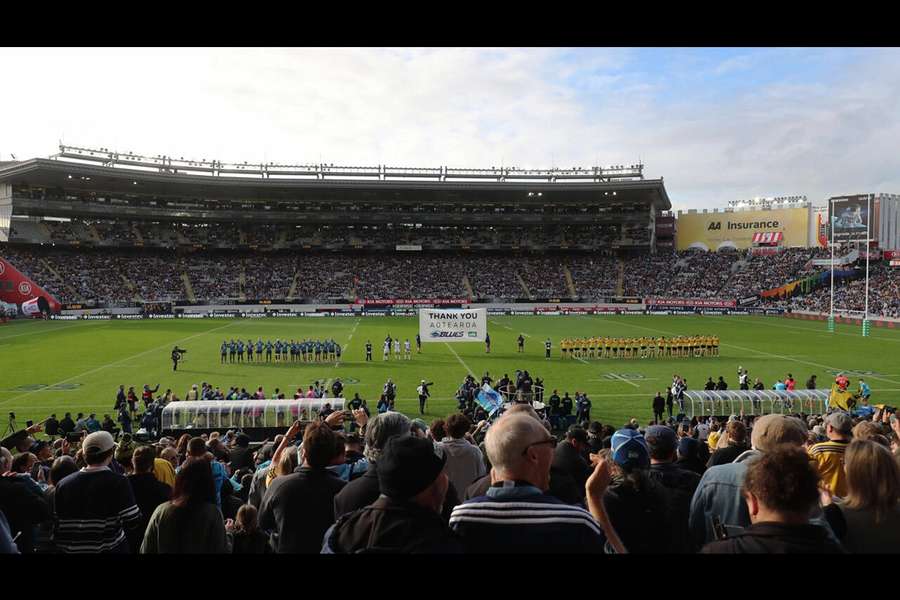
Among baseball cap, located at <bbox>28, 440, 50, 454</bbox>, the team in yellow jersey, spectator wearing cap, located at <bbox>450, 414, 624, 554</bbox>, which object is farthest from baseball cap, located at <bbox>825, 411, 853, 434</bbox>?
the team in yellow jersey

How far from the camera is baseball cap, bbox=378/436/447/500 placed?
258 cm

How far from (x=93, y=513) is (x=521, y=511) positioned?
3271 mm

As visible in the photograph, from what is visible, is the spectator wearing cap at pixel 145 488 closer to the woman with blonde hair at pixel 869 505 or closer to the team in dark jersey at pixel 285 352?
the woman with blonde hair at pixel 869 505

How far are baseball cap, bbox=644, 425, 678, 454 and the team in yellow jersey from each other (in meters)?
26.4

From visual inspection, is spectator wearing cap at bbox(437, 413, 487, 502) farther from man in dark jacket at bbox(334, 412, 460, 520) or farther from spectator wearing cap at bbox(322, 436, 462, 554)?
spectator wearing cap at bbox(322, 436, 462, 554)

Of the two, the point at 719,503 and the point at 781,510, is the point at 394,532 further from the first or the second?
the point at 719,503

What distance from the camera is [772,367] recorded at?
27.0 meters

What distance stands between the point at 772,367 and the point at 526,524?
94.0 ft

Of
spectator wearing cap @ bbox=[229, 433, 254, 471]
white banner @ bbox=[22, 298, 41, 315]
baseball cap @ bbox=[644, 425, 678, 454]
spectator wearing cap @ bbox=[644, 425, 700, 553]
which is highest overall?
baseball cap @ bbox=[644, 425, 678, 454]

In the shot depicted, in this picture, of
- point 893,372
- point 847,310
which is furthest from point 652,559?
point 847,310

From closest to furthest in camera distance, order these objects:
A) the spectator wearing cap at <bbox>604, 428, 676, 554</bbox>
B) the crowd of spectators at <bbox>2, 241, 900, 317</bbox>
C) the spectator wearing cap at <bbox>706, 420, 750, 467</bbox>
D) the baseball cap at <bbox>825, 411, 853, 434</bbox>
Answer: the spectator wearing cap at <bbox>604, 428, 676, 554</bbox> < the baseball cap at <bbox>825, 411, 853, 434</bbox> < the spectator wearing cap at <bbox>706, 420, 750, 467</bbox> < the crowd of spectators at <bbox>2, 241, 900, 317</bbox>

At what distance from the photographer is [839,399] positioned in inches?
596
